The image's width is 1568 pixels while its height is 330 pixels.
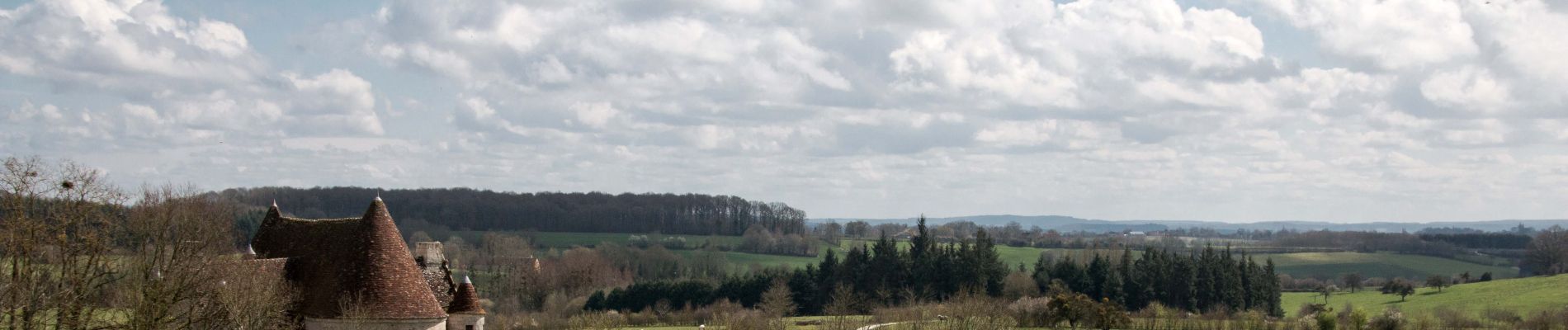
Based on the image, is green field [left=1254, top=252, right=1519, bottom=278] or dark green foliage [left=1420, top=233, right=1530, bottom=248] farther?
dark green foliage [left=1420, top=233, right=1530, bottom=248]

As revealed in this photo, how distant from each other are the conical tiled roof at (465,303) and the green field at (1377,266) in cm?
12313

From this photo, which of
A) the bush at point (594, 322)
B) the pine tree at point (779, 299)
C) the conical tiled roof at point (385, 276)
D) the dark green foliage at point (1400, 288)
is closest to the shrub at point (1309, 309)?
the dark green foliage at point (1400, 288)

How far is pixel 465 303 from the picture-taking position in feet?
123

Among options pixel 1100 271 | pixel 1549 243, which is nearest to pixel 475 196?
pixel 1100 271

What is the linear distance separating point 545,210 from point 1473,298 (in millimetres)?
117855

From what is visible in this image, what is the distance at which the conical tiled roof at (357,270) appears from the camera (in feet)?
115

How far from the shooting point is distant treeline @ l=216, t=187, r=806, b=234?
163 metres

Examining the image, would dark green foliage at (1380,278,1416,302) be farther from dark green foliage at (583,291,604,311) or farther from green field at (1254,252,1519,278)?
dark green foliage at (583,291,604,311)

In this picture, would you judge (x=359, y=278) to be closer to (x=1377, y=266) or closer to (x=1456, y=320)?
(x=1456, y=320)

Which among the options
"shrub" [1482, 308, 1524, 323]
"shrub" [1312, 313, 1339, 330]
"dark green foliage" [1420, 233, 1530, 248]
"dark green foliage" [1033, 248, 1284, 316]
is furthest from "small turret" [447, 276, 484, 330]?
"dark green foliage" [1420, 233, 1530, 248]

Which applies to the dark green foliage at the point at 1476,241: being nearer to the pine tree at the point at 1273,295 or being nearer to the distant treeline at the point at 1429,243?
the distant treeline at the point at 1429,243

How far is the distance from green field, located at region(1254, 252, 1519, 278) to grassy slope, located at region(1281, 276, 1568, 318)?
32.6m

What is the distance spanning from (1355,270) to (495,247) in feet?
328

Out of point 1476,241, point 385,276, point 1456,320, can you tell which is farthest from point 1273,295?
point 1476,241
